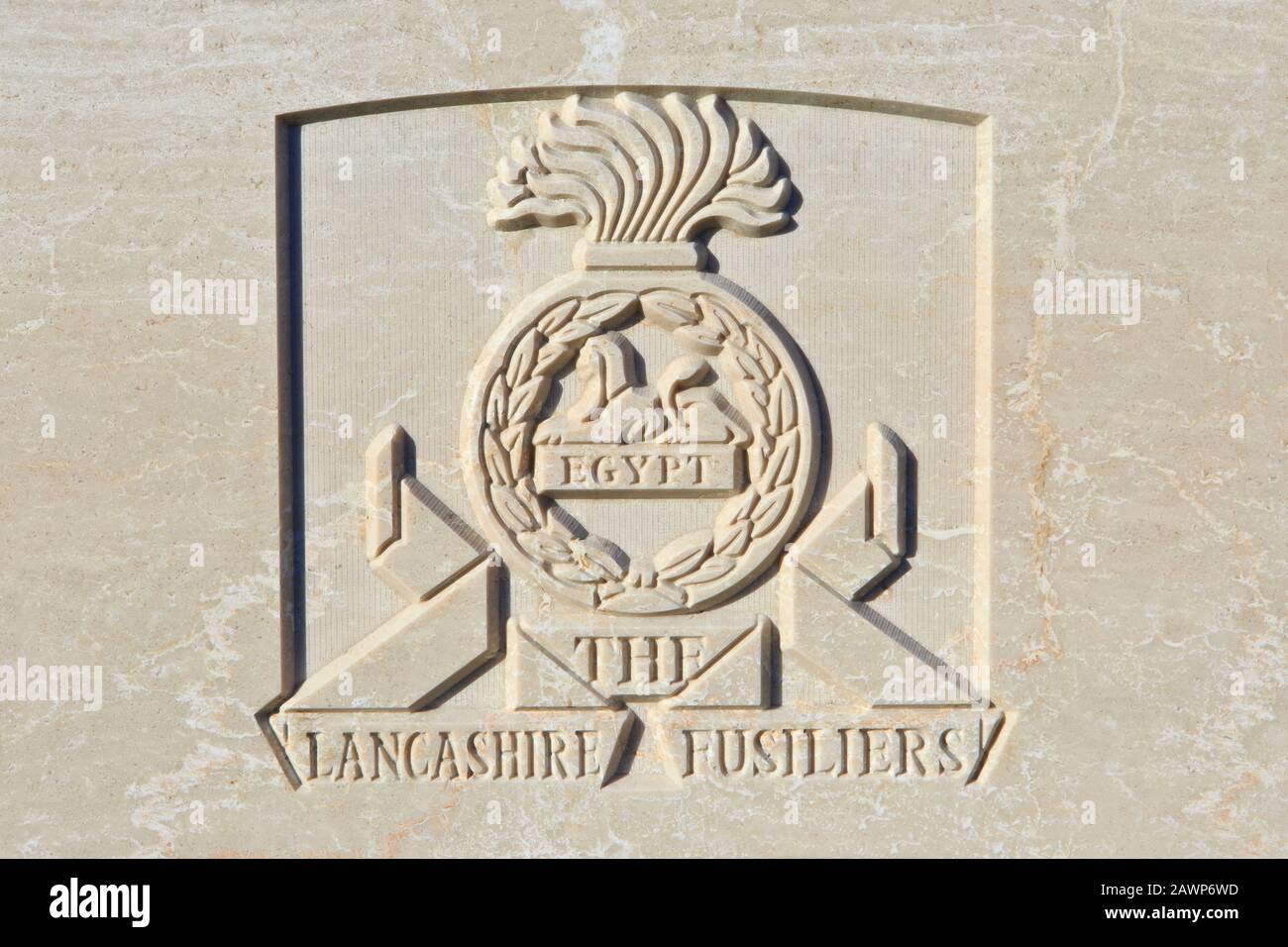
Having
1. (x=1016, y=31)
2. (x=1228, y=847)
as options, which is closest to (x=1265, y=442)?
(x=1228, y=847)

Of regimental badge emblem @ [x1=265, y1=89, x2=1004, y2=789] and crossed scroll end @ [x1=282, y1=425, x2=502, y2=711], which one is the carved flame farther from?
crossed scroll end @ [x1=282, y1=425, x2=502, y2=711]

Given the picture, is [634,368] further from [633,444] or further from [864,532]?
[864,532]

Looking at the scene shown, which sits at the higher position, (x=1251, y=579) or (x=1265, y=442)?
(x=1265, y=442)

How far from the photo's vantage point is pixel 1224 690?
3857mm

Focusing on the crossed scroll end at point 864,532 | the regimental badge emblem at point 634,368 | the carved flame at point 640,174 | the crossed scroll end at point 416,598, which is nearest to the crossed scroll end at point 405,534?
the crossed scroll end at point 416,598

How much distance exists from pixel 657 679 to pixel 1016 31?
8.31 feet

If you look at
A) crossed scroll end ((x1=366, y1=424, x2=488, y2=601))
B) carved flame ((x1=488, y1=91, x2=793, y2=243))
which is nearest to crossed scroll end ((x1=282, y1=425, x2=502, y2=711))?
crossed scroll end ((x1=366, y1=424, x2=488, y2=601))

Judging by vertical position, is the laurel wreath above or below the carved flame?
below

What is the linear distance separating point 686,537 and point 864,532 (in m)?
0.61

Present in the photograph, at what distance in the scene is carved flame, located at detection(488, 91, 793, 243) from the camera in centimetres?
378

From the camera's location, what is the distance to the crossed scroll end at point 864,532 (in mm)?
3820

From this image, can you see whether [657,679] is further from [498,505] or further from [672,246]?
[672,246]

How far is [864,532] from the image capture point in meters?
3.83

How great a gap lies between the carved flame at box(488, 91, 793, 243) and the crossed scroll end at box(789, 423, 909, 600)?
90cm
